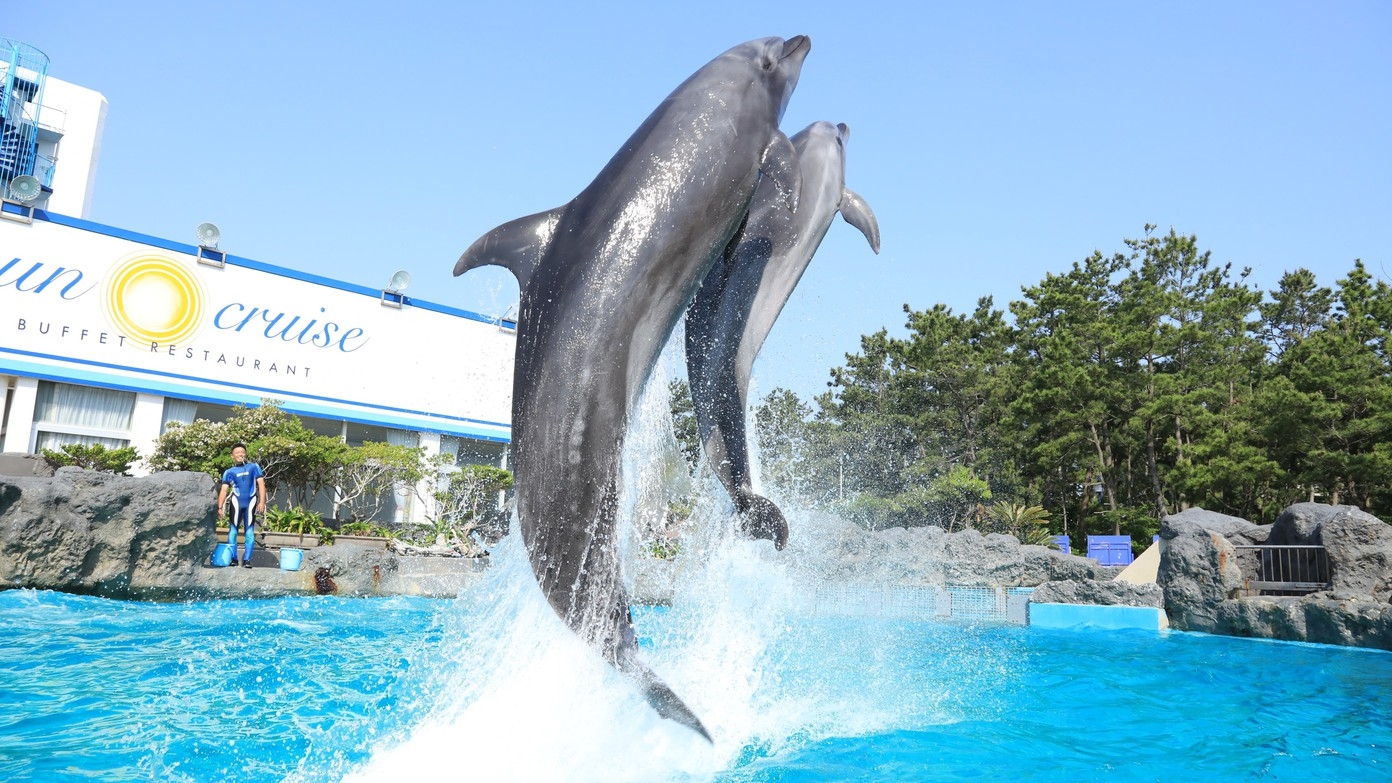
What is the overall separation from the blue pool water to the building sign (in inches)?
482

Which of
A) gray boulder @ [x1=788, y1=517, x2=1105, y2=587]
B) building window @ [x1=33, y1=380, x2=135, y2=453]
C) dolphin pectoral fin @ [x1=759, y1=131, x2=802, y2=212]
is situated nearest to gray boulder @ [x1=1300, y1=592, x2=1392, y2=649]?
gray boulder @ [x1=788, y1=517, x2=1105, y2=587]

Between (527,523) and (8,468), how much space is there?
18.5m

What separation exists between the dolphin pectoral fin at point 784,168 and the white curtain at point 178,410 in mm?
24182

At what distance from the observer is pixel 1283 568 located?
1314cm

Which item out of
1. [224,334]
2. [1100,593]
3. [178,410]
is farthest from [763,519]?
[178,410]

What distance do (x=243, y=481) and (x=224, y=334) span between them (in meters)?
15.3

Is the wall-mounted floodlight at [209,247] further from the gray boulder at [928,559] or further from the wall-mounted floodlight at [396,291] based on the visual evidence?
the gray boulder at [928,559]

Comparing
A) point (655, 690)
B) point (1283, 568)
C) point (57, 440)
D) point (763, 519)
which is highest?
point (57, 440)

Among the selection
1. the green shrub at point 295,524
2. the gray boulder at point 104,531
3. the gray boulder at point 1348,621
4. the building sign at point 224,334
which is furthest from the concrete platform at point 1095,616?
the green shrub at point 295,524

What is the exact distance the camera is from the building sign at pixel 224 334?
21.8 meters

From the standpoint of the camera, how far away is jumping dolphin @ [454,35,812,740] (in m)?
2.75

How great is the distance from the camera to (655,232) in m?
3.08

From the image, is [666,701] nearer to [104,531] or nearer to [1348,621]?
[104,531]

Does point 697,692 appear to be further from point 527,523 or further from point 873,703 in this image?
point 527,523
